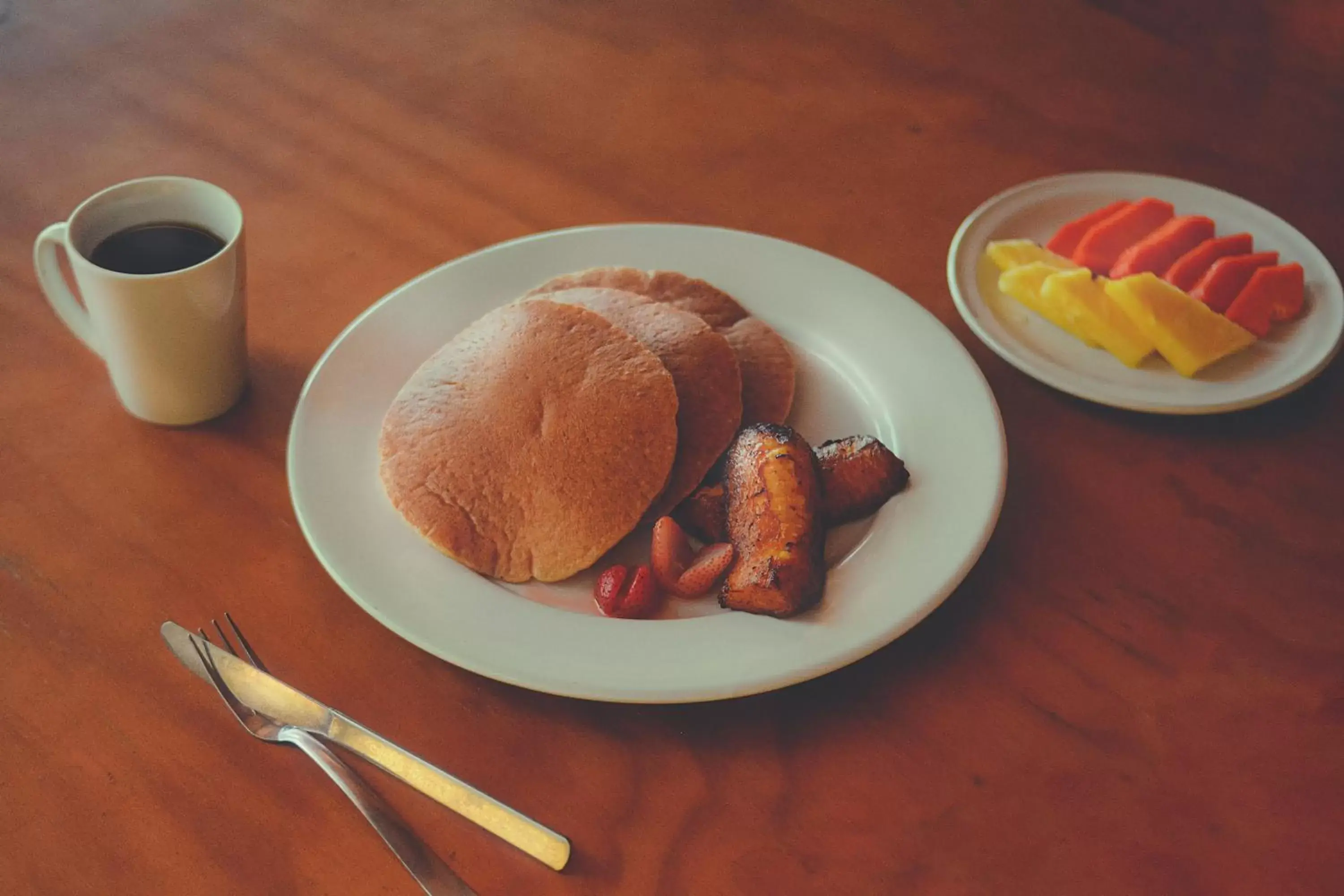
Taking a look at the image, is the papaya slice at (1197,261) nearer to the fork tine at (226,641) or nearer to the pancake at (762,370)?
the pancake at (762,370)

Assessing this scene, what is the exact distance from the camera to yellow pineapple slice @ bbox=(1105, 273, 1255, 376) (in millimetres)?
1291

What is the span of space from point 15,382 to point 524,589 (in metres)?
0.69

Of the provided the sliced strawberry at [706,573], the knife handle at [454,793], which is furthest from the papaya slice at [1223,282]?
A: the knife handle at [454,793]

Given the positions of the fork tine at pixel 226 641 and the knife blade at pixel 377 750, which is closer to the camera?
the knife blade at pixel 377 750

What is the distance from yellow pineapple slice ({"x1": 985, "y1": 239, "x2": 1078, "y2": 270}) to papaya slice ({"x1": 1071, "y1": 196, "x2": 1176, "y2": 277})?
0.08 feet

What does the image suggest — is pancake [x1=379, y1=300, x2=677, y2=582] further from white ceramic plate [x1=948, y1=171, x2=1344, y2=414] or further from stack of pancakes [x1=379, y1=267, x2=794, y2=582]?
white ceramic plate [x1=948, y1=171, x2=1344, y2=414]

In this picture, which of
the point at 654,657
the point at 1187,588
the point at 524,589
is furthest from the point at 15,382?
the point at 1187,588

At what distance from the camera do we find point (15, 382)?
4.22 feet

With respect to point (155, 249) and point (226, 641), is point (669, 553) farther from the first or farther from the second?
point (155, 249)

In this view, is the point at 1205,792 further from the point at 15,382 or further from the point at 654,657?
the point at 15,382

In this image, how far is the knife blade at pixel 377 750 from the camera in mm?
885

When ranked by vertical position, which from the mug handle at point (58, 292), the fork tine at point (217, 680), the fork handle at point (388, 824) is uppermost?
the mug handle at point (58, 292)

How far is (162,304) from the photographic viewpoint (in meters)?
1.14

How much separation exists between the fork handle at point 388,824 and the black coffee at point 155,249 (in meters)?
0.54
